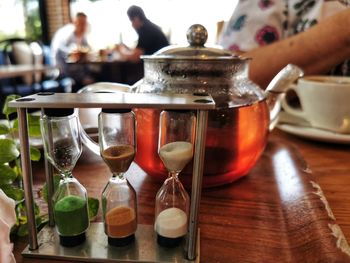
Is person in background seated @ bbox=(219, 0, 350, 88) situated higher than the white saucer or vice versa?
person in background seated @ bbox=(219, 0, 350, 88)

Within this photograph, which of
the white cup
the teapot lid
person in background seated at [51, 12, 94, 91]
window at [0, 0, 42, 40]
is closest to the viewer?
the teapot lid

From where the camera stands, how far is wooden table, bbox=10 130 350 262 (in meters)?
0.31

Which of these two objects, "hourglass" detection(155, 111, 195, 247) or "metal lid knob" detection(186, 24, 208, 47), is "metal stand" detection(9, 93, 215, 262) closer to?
"hourglass" detection(155, 111, 195, 247)

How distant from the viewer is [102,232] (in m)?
0.34

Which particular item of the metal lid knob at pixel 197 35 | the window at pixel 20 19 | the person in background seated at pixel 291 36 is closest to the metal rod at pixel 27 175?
the metal lid knob at pixel 197 35

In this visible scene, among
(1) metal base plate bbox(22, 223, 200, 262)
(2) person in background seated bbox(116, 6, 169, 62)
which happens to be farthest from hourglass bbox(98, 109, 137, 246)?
(2) person in background seated bbox(116, 6, 169, 62)

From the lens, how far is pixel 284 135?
0.68 meters

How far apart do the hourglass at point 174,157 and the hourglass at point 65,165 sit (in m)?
0.08

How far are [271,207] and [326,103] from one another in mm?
281

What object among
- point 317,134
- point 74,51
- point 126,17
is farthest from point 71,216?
point 126,17

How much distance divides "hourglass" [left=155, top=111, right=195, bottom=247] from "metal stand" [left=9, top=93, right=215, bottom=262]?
14 millimetres

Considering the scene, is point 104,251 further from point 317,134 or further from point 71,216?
point 317,134

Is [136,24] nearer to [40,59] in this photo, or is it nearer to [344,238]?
[40,59]

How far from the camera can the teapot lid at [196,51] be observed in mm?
383
